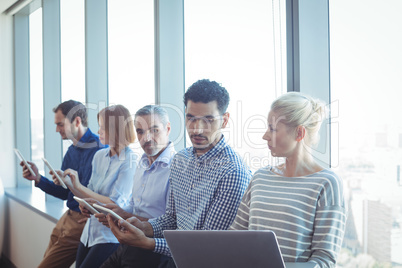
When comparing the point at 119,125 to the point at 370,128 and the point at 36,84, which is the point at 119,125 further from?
the point at 36,84

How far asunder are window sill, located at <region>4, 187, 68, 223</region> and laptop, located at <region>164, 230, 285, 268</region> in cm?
233

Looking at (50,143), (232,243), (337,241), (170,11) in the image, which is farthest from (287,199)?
(50,143)

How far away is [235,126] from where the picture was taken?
2.32m

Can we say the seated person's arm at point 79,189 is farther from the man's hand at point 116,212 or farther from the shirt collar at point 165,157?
the shirt collar at point 165,157

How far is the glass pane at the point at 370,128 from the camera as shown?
1557 mm

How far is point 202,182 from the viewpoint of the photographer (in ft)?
6.05

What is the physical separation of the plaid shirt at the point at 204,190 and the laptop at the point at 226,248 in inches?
18.3

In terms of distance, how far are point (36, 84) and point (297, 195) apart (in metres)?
4.14

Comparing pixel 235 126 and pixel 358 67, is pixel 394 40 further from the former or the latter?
pixel 235 126

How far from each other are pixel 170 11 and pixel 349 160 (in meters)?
1.57

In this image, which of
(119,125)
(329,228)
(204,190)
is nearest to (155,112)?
(119,125)

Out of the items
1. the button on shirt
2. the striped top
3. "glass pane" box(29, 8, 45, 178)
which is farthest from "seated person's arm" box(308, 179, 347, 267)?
"glass pane" box(29, 8, 45, 178)

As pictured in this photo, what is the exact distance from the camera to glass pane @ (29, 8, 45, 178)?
4.75 meters

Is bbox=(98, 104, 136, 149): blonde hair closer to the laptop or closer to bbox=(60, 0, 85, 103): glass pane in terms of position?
the laptop
